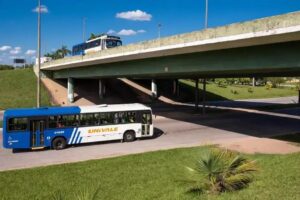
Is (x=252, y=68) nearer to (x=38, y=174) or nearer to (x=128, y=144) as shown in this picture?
(x=128, y=144)

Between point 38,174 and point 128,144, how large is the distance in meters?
7.50

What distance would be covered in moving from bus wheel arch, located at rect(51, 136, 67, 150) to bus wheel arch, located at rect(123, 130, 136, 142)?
12.4 ft

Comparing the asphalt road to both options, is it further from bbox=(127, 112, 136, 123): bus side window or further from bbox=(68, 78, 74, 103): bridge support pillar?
bbox=(68, 78, 74, 103): bridge support pillar

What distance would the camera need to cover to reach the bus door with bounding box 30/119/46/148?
17969mm

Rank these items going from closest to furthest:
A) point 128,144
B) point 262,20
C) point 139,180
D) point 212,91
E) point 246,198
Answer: point 246,198 → point 139,180 → point 262,20 → point 128,144 → point 212,91

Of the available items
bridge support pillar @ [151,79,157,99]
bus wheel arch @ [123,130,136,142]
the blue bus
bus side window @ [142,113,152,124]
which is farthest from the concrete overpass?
bridge support pillar @ [151,79,157,99]

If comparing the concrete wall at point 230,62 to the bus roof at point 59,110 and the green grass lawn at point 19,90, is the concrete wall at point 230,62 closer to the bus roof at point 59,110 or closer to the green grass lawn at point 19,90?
the bus roof at point 59,110

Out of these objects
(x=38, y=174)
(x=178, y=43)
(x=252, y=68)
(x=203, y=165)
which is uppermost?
(x=178, y=43)

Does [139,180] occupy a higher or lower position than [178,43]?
→ lower

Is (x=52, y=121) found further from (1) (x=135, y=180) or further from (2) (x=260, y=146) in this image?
(2) (x=260, y=146)

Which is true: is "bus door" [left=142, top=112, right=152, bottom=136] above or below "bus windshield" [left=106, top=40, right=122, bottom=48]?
below

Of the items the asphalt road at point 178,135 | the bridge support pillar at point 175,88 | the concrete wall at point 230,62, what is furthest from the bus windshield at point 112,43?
the bridge support pillar at point 175,88

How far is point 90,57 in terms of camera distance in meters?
29.1

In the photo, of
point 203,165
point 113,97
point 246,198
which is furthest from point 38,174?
point 113,97
